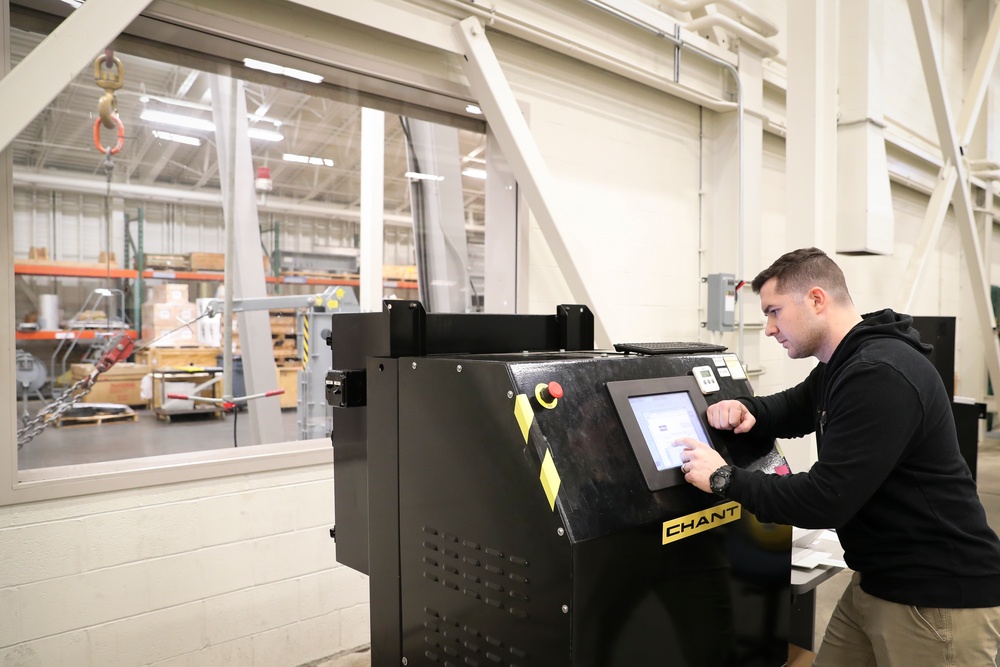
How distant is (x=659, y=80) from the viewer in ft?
12.2

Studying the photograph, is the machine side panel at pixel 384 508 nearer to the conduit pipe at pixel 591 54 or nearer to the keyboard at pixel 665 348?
the keyboard at pixel 665 348

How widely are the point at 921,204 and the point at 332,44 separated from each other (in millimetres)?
6749

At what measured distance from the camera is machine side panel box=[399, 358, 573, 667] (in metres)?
0.89

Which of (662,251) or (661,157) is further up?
(661,157)

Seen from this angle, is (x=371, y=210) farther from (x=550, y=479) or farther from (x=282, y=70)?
(x=550, y=479)

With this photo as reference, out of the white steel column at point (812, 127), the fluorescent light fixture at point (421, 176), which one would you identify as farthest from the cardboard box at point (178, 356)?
the white steel column at point (812, 127)

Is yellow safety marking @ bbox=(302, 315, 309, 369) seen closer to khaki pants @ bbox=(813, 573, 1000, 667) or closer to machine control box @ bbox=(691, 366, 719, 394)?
machine control box @ bbox=(691, 366, 719, 394)

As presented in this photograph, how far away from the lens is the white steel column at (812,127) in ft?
9.61

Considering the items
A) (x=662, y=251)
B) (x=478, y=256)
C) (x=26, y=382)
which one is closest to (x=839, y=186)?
(x=662, y=251)

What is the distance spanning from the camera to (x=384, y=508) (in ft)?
3.85

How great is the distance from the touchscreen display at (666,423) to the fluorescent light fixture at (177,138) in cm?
249

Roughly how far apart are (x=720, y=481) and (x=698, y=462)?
5 cm

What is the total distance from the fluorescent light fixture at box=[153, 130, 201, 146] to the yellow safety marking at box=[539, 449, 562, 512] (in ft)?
8.42

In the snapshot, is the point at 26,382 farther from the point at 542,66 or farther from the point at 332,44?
the point at 542,66
